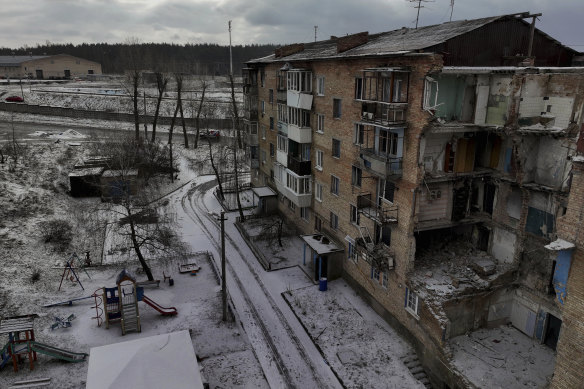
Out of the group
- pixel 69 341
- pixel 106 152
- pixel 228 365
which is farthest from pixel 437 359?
pixel 106 152

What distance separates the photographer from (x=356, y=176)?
2317 centimetres

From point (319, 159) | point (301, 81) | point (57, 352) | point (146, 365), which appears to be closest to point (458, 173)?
point (319, 159)

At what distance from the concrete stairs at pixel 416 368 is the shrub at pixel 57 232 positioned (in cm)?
2481

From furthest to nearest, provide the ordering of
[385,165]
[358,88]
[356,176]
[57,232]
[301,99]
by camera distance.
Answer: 1. [57,232]
2. [301,99]
3. [356,176]
4. [358,88]
5. [385,165]

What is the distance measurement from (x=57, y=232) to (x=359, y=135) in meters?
23.6

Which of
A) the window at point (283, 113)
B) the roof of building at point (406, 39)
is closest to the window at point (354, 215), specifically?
the roof of building at point (406, 39)

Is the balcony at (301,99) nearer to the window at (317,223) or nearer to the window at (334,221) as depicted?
the window at (334,221)

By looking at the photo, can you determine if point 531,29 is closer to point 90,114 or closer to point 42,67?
point 90,114

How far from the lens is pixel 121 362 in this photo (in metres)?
15.6

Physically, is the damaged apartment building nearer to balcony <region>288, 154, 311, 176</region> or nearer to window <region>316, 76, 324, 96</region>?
window <region>316, 76, 324, 96</region>

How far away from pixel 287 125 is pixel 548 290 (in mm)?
19423

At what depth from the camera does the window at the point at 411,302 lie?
61.0 feet

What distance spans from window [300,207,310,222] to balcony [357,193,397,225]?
838cm

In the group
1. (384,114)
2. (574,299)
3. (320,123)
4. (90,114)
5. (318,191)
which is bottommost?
(318,191)
